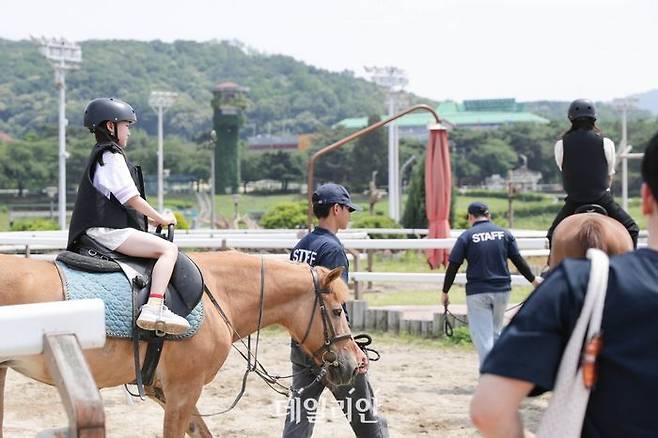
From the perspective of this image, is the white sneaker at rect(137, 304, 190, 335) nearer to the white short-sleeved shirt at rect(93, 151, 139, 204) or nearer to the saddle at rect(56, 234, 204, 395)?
the saddle at rect(56, 234, 204, 395)

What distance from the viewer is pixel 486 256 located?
9266 mm

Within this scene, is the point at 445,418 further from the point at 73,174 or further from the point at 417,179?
the point at 73,174

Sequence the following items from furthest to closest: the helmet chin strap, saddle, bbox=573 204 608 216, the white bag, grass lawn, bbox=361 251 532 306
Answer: grass lawn, bbox=361 251 532 306 < saddle, bbox=573 204 608 216 < the helmet chin strap < the white bag

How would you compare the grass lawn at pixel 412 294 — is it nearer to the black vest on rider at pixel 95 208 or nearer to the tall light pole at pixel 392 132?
the black vest on rider at pixel 95 208

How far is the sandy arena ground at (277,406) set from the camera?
25.6 feet

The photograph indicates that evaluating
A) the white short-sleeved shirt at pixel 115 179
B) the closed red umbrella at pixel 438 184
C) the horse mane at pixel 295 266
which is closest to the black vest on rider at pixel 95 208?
the white short-sleeved shirt at pixel 115 179

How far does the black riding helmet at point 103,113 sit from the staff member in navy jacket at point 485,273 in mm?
4504

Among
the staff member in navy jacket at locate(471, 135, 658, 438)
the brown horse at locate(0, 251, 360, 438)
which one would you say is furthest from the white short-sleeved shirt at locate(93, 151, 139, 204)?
the staff member in navy jacket at locate(471, 135, 658, 438)

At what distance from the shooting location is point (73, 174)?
10662cm

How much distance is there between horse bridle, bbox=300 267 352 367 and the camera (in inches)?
233

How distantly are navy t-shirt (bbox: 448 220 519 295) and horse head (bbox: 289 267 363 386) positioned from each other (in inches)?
138

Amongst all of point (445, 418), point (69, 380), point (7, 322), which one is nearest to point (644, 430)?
point (69, 380)

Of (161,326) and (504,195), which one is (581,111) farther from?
(504,195)

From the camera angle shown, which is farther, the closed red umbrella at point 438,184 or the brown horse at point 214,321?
the closed red umbrella at point 438,184
